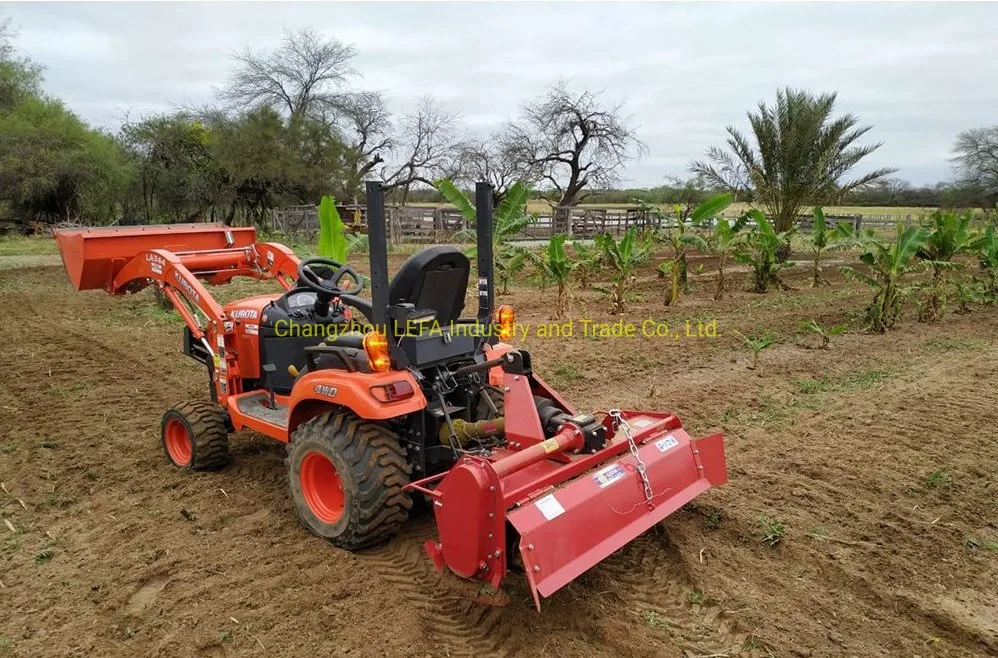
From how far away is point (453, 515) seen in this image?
9.64 ft

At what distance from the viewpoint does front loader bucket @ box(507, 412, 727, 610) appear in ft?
9.27

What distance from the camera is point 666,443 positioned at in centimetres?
366

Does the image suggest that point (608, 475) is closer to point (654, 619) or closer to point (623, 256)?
point (654, 619)

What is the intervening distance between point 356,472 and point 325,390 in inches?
19.5

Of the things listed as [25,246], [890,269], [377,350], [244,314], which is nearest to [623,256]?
[890,269]

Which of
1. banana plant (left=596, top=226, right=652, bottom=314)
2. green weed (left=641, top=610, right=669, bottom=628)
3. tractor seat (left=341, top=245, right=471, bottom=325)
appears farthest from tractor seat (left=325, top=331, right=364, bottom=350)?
banana plant (left=596, top=226, right=652, bottom=314)

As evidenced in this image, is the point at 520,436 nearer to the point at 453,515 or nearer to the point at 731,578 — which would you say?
the point at 453,515

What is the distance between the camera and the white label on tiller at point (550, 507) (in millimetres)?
2902

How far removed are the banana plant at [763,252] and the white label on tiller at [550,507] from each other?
9568mm

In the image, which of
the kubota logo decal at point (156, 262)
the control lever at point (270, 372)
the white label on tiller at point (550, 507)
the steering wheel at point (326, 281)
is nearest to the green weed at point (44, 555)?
the control lever at point (270, 372)

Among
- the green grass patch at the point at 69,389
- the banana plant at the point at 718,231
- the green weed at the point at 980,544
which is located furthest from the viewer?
the banana plant at the point at 718,231

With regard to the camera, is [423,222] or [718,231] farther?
[423,222]

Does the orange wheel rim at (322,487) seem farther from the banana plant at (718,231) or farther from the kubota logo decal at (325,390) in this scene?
the banana plant at (718,231)

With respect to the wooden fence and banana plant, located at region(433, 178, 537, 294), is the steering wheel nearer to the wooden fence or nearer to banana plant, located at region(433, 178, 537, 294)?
banana plant, located at region(433, 178, 537, 294)
